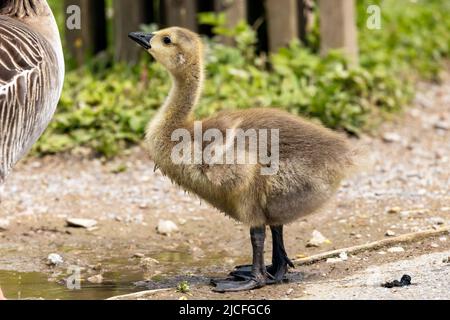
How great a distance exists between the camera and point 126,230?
7.33 metres

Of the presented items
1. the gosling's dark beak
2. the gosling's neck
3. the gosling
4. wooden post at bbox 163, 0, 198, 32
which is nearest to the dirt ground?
the gosling

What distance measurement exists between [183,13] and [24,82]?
481 centimetres

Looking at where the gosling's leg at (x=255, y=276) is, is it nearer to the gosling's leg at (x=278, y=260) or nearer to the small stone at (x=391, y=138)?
the gosling's leg at (x=278, y=260)

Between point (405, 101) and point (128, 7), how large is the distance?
124 inches

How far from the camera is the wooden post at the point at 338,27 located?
9867 millimetres

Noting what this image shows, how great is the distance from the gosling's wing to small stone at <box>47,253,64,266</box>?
0.89 meters

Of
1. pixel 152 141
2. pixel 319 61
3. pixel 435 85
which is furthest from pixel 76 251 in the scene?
pixel 435 85

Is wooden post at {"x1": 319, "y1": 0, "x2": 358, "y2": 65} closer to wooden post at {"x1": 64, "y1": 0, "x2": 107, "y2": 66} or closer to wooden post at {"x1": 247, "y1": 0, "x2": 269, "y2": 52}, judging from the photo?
wooden post at {"x1": 247, "y1": 0, "x2": 269, "y2": 52}

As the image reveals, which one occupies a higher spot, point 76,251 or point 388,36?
point 388,36

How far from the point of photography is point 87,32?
36.1 ft

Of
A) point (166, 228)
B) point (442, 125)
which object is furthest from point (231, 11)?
point (166, 228)

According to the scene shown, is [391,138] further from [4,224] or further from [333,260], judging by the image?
[4,224]

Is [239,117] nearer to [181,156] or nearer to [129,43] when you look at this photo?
[181,156]

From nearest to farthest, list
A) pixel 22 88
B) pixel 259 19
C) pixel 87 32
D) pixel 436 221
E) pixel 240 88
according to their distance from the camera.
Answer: pixel 22 88 < pixel 436 221 < pixel 240 88 < pixel 259 19 < pixel 87 32
